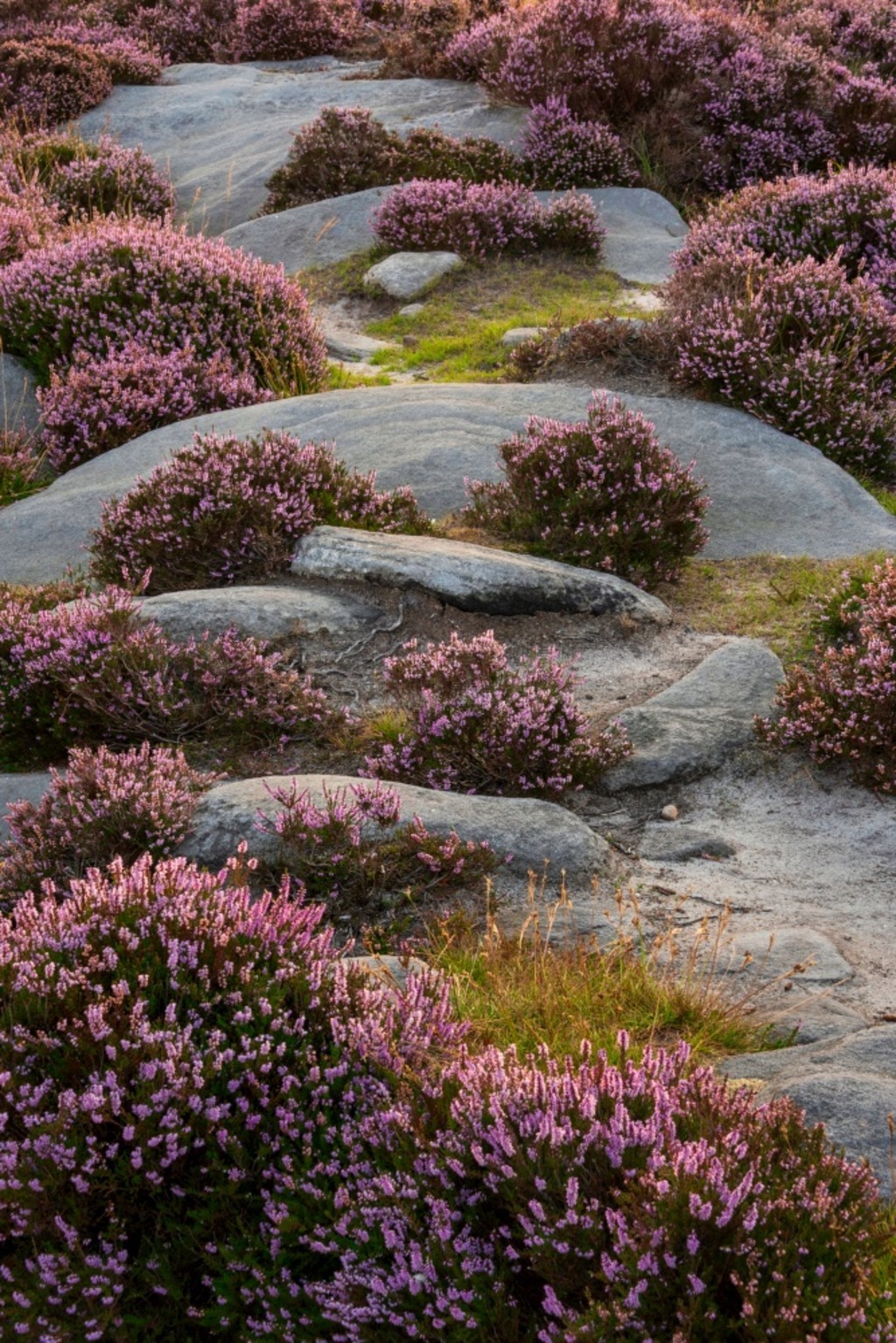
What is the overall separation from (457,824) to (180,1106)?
213cm

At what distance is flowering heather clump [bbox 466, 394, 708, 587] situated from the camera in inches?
301

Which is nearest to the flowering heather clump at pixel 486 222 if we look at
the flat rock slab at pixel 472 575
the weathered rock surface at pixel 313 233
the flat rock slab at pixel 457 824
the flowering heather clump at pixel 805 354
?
the weathered rock surface at pixel 313 233

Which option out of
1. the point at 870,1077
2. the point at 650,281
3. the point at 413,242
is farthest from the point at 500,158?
the point at 870,1077

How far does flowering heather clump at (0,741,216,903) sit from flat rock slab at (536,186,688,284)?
9.97 meters

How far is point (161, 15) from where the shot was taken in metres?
23.8

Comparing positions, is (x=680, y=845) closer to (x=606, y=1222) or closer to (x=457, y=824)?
(x=457, y=824)

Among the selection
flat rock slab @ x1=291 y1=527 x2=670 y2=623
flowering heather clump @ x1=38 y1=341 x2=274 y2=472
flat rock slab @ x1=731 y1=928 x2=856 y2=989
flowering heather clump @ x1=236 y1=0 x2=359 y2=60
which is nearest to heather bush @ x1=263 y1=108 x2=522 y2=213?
flowering heather clump @ x1=38 y1=341 x2=274 y2=472

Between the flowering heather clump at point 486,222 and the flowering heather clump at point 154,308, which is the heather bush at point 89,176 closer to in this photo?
the flowering heather clump at point 486,222

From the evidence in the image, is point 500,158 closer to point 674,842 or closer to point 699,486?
point 699,486

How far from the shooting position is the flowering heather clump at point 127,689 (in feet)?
19.5

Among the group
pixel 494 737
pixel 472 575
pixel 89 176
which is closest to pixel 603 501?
pixel 472 575

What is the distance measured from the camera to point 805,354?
30.8 ft

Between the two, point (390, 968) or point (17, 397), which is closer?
point (390, 968)

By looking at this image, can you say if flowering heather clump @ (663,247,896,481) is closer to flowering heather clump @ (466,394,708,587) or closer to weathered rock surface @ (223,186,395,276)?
flowering heather clump @ (466,394,708,587)
